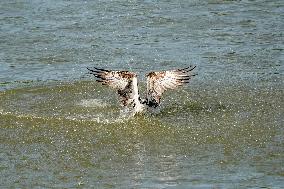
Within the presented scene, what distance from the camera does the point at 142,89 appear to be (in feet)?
39.1

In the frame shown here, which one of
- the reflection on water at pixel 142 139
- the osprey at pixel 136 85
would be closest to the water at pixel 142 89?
the reflection on water at pixel 142 139

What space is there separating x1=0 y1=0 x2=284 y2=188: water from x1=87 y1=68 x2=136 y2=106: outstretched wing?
0.25m

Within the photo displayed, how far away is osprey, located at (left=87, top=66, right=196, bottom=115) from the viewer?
10656mm

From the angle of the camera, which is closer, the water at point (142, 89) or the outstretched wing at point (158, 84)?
the water at point (142, 89)

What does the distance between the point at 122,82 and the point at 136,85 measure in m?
0.20

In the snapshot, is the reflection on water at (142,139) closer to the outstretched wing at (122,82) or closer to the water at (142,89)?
the water at (142,89)

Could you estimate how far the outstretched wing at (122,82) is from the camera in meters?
10.7

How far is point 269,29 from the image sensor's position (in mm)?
14164

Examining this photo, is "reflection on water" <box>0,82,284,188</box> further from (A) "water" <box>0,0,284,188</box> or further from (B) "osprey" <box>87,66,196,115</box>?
(B) "osprey" <box>87,66,196,115</box>

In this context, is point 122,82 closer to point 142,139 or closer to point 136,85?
point 136,85

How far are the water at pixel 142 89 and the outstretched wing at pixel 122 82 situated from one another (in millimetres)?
248

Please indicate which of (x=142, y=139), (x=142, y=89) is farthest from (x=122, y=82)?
(x=142, y=89)

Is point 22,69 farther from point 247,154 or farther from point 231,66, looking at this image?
point 247,154

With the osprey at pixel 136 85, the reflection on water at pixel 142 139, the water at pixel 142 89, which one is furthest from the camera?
the osprey at pixel 136 85
